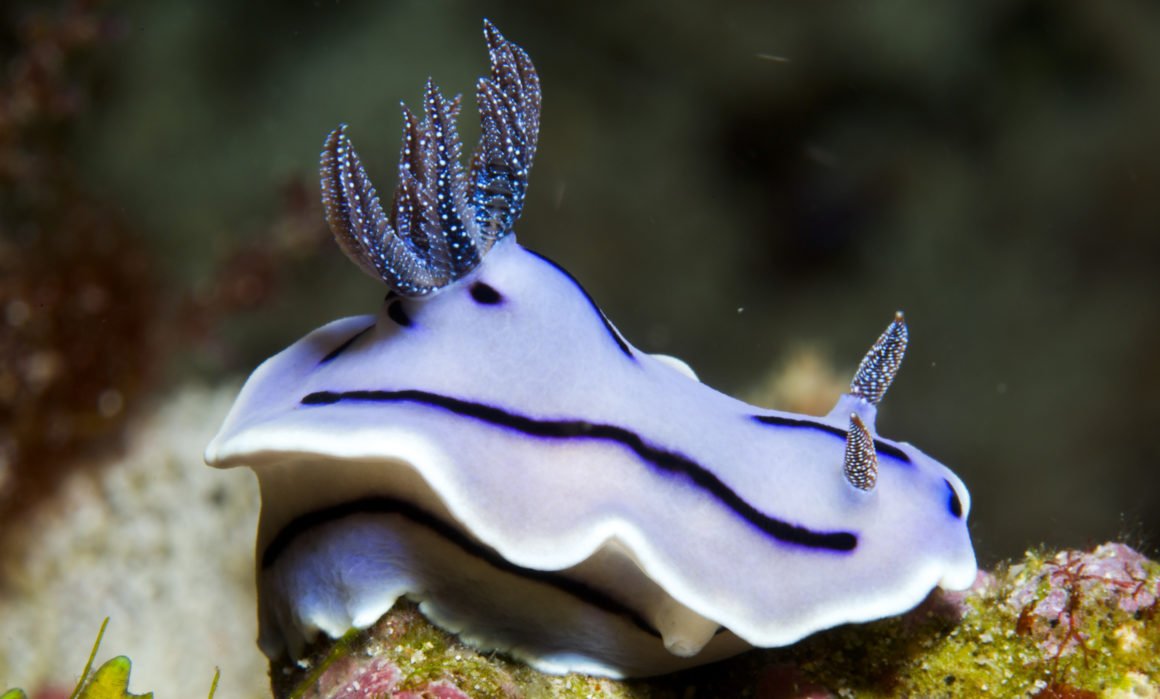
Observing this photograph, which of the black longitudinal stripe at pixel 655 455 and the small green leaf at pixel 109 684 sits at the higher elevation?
the black longitudinal stripe at pixel 655 455

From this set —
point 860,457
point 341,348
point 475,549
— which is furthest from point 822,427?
point 341,348

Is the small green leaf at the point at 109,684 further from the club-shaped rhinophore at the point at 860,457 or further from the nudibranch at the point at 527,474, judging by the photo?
the club-shaped rhinophore at the point at 860,457

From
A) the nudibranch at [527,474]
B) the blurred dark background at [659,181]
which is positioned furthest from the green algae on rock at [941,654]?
the blurred dark background at [659,181]

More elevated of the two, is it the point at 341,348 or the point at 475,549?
the point at 341,348

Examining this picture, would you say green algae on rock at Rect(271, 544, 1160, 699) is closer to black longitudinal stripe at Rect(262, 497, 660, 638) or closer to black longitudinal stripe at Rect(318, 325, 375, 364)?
black longitudinal stripe at Rect(262, 497, 660, 638)

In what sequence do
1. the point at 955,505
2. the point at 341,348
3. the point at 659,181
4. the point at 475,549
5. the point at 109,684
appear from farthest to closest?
1. the point at 659,181
2. the point at 341,348
3. the point at 955,505
4. the point at 475,549
5. the point at 109,684

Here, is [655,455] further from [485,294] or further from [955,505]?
[955,505]
